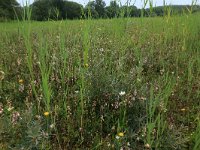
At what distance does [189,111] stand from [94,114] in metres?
0.82

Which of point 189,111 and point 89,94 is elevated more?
point 89,94

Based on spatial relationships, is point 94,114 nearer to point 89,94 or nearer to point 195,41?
point 89,94

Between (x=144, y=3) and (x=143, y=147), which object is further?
(x=144, y=3)

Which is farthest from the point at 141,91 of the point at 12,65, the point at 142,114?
the point at 12,65

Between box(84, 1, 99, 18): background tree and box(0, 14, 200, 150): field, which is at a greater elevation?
box(84, 1, 99, 18): background tree

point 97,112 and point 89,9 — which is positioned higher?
point 89,9

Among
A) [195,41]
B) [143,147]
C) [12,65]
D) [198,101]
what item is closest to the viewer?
[143,147]

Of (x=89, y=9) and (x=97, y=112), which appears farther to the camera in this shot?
(x=89, y=9)

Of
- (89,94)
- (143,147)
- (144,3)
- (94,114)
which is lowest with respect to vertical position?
(143,147)

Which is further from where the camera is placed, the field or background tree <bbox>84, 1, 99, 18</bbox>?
background tree <bbox>84, 1, 99, 18</bbox>

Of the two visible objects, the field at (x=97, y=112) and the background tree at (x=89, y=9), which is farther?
the background tree at (x=89, y=9)

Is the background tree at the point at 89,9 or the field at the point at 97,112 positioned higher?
the background tree at the point at 89,9

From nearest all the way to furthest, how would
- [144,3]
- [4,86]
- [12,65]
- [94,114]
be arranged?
[94,114]
[144,3]
[4,86]
[12,65]

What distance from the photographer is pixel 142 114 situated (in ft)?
6.31
